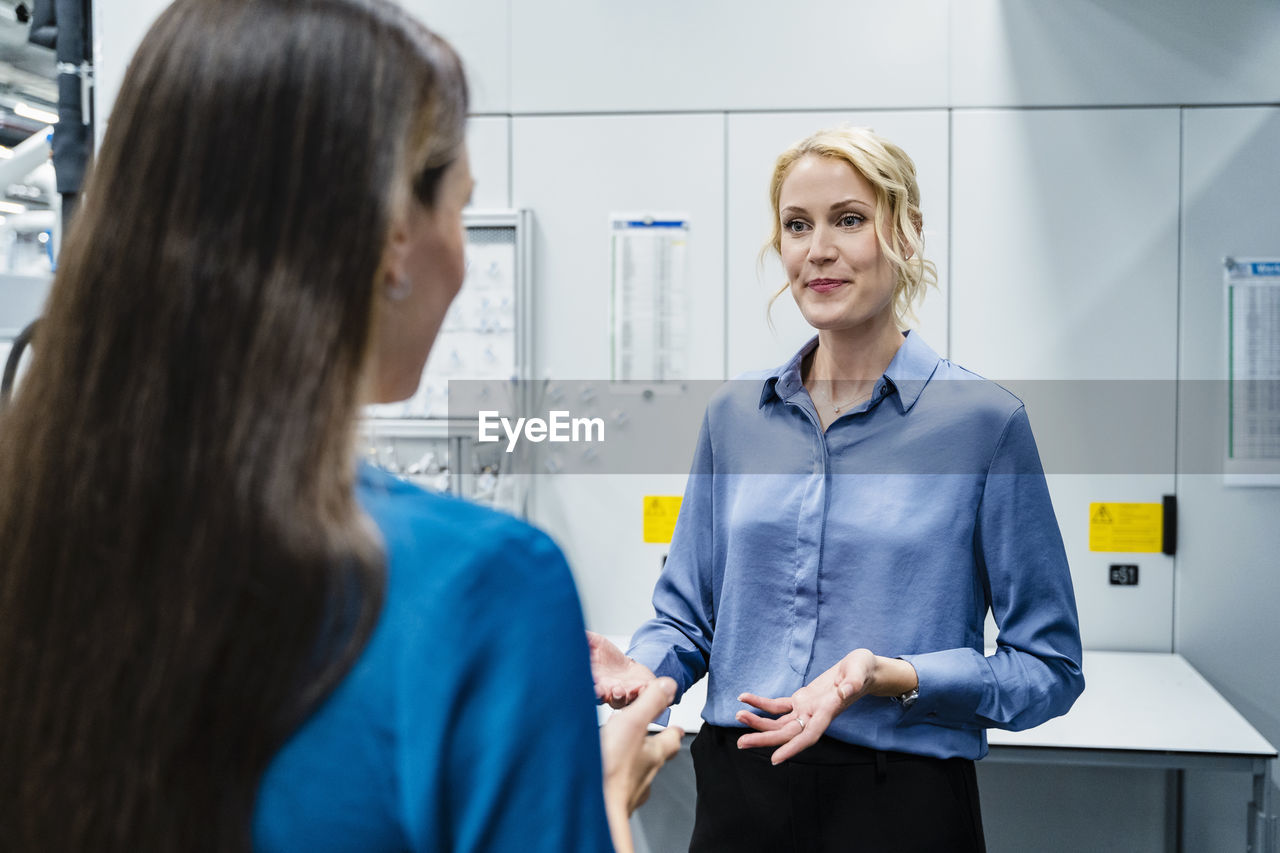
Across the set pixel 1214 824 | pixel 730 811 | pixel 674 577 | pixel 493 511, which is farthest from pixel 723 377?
pixel 493 511

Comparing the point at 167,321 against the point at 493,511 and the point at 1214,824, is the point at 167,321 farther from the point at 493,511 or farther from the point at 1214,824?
the point at 1214,824

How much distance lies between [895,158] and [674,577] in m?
0.70

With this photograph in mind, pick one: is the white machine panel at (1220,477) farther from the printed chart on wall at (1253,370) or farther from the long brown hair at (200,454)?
the long brown hair at (200,454)

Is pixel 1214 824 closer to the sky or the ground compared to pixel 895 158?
closer to the ground

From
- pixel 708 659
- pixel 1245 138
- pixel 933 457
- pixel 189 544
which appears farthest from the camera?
pixel 1245 138

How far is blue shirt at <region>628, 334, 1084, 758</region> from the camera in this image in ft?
3.93

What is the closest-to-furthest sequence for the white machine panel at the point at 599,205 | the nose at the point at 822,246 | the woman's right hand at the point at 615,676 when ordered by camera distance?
1. the woman's right hand at the point at 615,676
2. the nose at the point at 822,246
3. the white machine panel at the point at 599,205

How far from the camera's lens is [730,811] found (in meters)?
1.26

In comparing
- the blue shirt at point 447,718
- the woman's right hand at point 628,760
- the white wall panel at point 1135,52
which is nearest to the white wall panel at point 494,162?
the white wall panel at point 1135,52

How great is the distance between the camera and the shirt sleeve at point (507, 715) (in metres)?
0.43

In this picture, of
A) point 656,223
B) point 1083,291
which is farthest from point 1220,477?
point 656,223

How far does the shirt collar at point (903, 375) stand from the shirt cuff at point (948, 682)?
0.35 m

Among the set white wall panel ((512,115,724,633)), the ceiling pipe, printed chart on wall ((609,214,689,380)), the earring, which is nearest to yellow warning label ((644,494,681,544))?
white wall panel ((512,115,724,633))

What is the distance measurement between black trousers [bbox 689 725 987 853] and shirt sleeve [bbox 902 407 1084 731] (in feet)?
0.25
